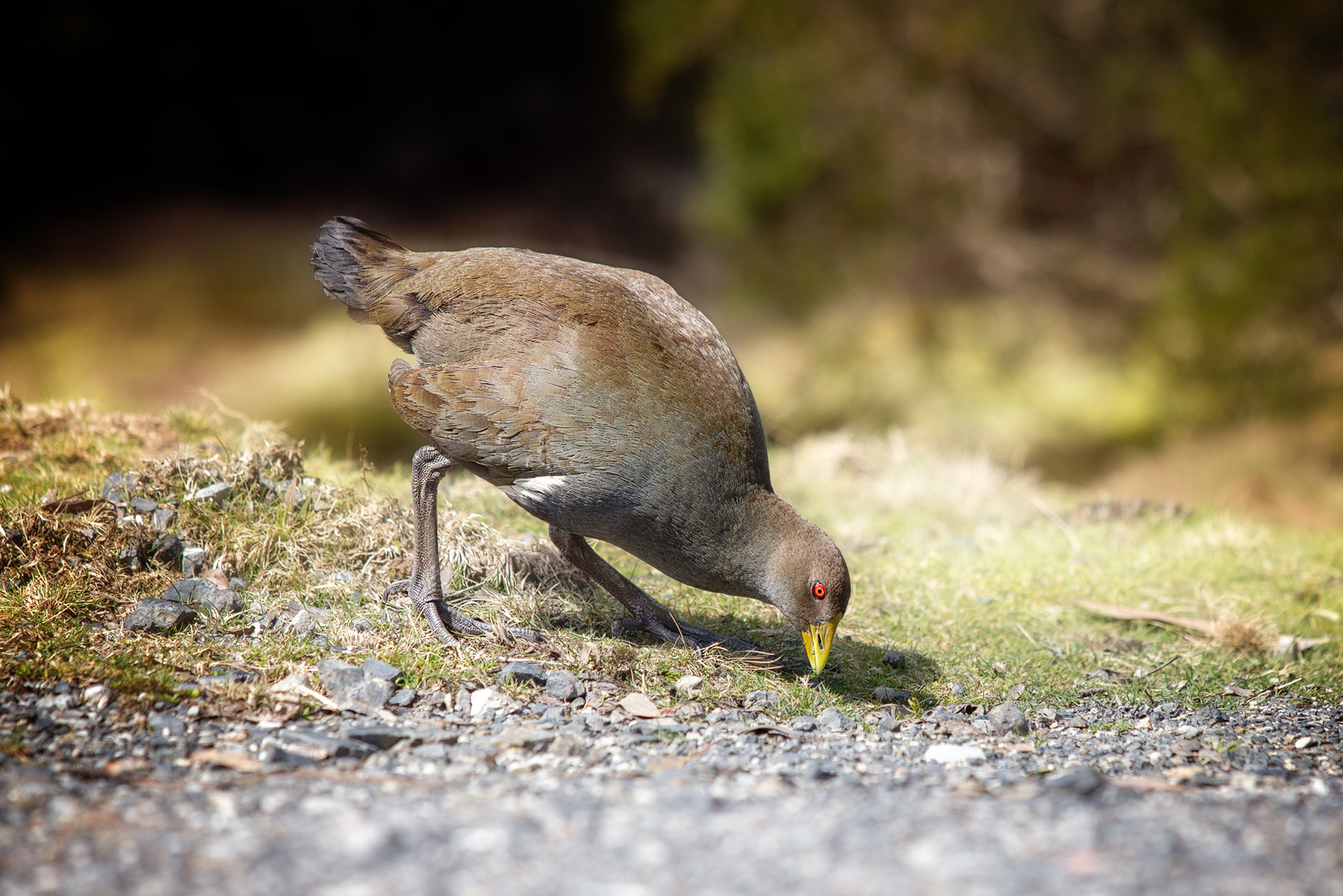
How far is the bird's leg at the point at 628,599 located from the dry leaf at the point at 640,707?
709 mm

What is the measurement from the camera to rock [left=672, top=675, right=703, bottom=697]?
13.2 ft

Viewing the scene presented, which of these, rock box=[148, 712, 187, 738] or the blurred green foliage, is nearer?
rock box=[148, 712, 187, 738]

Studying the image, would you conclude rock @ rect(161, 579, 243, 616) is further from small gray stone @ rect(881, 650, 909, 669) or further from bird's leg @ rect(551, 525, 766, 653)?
small gray stone @ rect(881, 650, 909, 669)

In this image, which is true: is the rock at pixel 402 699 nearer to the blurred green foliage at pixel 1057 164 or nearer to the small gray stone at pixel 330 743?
the small gray stone at pixel 330 743

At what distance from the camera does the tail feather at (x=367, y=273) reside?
4.50 metres

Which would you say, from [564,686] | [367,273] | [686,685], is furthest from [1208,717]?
[367,273]

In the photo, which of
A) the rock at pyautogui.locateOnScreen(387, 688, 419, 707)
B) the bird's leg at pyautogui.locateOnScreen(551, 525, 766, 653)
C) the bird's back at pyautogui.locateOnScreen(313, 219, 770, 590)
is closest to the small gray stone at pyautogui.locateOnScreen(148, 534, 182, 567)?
the bird's back at pyautogui.locateOnScreen(313, 219, 770, 590)

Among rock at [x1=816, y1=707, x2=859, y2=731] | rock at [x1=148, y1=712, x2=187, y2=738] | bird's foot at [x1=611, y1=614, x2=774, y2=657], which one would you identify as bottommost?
rock at [x1=148, y1=712, x2=187, y2=738]

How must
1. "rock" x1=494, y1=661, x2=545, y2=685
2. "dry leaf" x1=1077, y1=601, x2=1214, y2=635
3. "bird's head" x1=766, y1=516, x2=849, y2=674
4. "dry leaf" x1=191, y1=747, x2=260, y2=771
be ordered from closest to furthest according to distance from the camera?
"dry leaf" x1=191, y1=747, x2=260, y2=771 → "rock" x1=494, y1=661, x2=545, y2=685 → "bird's head" x1=766, y1=516, x2=849, y2=674 → "dry leaf" x1=1077, y1=601, x2=1214, y2=635

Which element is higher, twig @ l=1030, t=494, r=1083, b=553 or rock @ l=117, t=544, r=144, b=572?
twig @ l=1030, t=494, r=1083, b=553

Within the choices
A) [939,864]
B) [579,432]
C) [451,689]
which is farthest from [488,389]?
[939,864]

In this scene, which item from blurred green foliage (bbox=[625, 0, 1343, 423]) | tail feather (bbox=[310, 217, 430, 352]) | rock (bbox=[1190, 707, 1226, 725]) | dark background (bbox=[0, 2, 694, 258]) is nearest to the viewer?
rock (bbox=[1190, 707, 1226, 725])

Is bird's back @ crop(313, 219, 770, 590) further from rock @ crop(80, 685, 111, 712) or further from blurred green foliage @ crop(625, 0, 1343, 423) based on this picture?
blurred green foliage @ crop(625, 0, 1343, 423)

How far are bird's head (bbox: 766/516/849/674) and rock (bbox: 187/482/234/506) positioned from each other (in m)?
2.59
